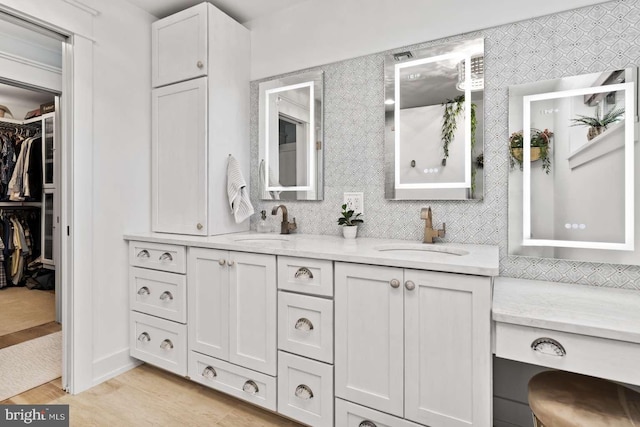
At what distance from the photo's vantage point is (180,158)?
234 cm

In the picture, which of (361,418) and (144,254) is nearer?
(361,418)

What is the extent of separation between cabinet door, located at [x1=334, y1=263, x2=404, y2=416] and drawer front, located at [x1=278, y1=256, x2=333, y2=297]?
0.05 metres

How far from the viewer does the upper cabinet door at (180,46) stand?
7.31ft

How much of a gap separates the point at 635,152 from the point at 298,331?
166cm

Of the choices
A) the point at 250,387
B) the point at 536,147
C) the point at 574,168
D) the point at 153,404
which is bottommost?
the point at 153,404

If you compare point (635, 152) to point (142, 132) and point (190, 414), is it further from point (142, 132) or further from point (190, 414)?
point (142, 132)

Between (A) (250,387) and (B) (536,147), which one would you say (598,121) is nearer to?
(B) (536,147)

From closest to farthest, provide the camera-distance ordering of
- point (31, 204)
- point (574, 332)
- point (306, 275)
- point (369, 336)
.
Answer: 1. point (574, 332)
2. point (369, 336)
3. point (306, 275)
4. point (31, 204)

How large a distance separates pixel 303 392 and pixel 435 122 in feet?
5.07

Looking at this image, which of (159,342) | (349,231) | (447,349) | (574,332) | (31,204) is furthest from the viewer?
(31,204)

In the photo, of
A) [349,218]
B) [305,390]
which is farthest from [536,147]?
[305,390]

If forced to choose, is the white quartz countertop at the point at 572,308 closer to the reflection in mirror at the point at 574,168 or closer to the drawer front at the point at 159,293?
the reflection in mirror at the point at 574,168

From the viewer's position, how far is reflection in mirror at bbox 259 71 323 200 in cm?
228

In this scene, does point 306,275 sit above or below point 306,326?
above
